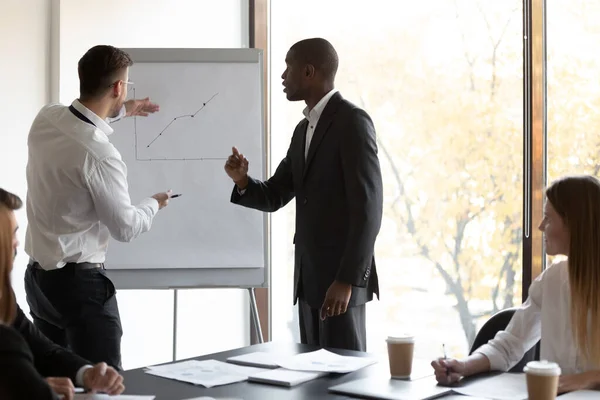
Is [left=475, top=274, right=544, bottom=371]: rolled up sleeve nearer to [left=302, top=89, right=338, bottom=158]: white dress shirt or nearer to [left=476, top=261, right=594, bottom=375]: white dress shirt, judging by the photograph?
[left=476, top=261, right=594, bottom=375]: white dress shirt

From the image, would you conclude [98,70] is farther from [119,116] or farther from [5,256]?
[5,256]

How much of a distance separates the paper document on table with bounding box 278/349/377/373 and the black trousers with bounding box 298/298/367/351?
0.52 metres

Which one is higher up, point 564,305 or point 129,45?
point 129,45

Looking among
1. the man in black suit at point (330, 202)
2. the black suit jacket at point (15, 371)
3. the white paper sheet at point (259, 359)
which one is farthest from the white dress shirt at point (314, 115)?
the black suit jacket at point (15, 371)

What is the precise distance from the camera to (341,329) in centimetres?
260

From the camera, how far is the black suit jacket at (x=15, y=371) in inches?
50.5

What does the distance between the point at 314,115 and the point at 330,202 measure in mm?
352

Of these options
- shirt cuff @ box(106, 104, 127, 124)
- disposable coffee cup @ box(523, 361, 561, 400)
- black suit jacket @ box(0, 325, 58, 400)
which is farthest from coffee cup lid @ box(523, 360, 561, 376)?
shirt cuff @ box(106, 104, 127, 124)

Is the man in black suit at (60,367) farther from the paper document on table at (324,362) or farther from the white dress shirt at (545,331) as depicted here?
the white dress shirt at (545,331)

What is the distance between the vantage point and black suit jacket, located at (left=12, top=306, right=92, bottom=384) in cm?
180

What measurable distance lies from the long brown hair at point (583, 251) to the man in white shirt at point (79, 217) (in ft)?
4.70

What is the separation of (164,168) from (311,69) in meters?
0.94

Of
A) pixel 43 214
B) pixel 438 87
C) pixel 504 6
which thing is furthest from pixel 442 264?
pixel 43 214

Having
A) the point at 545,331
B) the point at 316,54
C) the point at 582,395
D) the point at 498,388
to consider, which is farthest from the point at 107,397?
the point at 316,54
